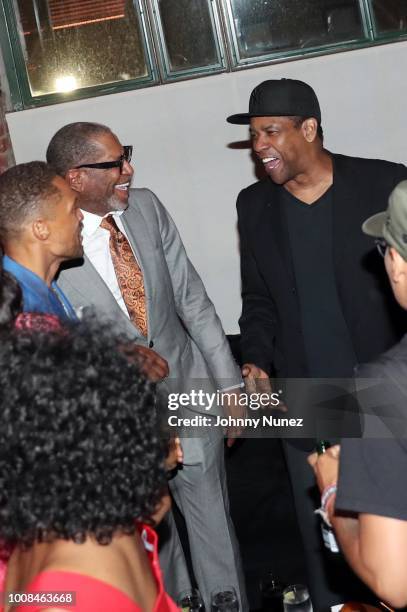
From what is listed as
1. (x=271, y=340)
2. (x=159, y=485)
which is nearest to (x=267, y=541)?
(x=271, y=340)

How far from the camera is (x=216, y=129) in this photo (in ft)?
16.9

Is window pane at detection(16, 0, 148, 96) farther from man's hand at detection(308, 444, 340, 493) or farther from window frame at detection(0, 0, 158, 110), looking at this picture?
man's hand at detection(308, 444, 340, 493)

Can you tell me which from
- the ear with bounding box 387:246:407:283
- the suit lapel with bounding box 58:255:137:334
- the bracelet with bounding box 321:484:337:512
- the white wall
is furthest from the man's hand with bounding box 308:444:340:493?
the white wall

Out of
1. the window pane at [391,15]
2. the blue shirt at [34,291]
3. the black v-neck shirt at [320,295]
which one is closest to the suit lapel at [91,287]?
the blue shirt at [34,291]

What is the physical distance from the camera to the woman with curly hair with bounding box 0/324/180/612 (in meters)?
1.42

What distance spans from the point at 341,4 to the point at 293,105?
2014mm

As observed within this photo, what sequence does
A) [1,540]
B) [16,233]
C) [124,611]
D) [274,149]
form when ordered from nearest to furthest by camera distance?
[124,611] < [1,540] < [16,233] < [274,149]

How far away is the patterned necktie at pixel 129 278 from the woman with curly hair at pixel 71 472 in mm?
1630

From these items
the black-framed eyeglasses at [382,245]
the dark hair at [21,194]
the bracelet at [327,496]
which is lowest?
the bracelet at [327,496]

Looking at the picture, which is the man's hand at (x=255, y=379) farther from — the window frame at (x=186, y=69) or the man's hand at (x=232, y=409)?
the window frame at (x=186, y=69)

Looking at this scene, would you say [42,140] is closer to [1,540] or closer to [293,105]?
[293,105]

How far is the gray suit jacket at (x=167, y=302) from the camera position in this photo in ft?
10.2

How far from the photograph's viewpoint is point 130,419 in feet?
4.92

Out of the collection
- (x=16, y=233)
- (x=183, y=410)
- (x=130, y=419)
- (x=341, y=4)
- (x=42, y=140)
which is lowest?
(x=183, y=410)
